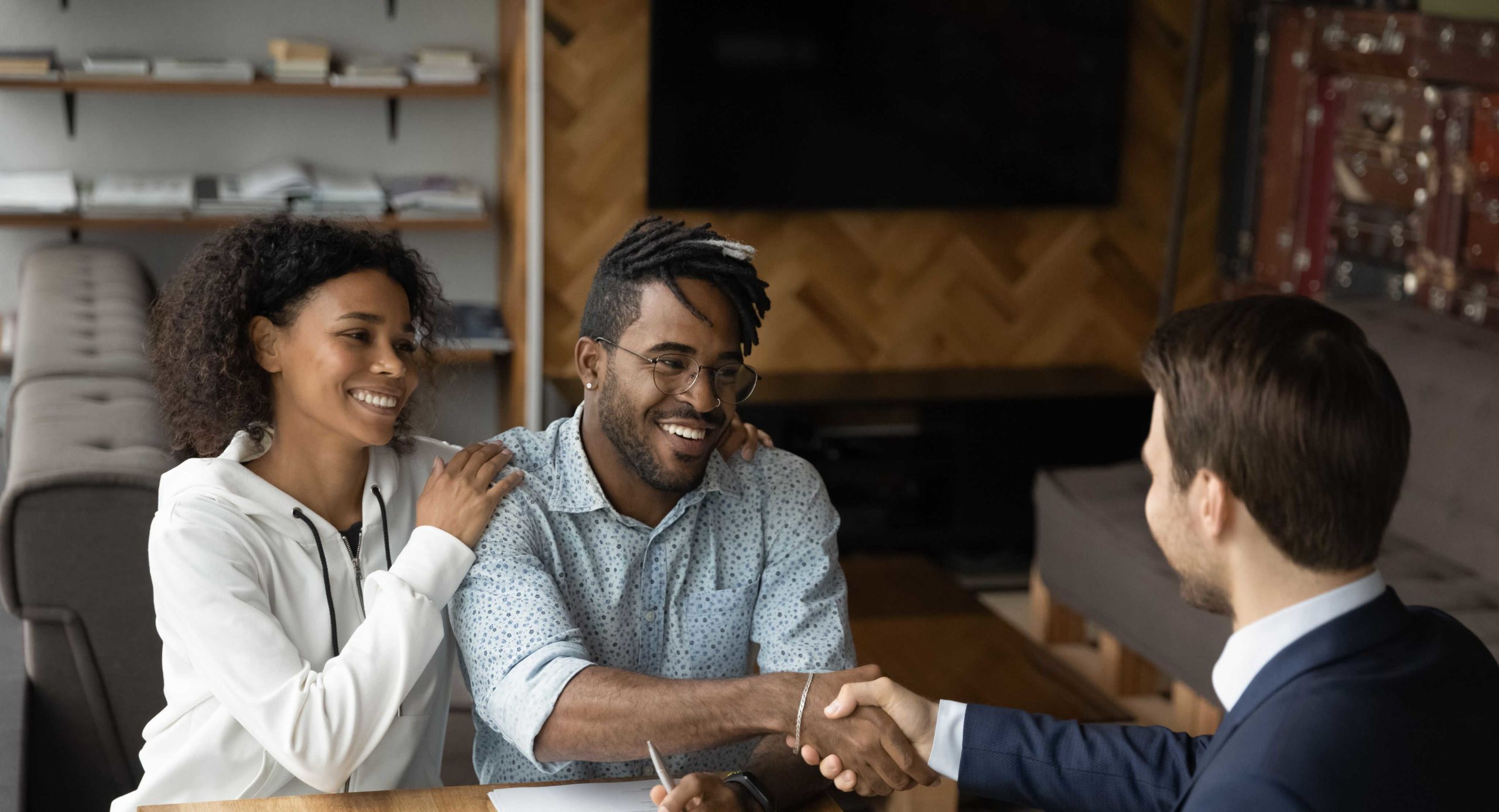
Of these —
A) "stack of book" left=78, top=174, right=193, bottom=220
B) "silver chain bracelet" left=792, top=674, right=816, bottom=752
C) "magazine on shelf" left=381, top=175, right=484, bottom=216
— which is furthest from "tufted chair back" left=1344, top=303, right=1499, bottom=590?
"stack of book" left=78, top=174, right=193, bottom=220

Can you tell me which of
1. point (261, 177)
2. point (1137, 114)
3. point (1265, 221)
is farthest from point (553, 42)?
point (1265, 221)

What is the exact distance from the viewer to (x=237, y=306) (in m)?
1.58

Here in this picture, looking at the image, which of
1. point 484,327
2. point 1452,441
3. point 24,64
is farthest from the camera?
point 484,327

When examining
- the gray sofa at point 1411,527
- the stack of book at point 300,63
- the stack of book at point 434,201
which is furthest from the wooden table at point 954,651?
the stack of book at point 300,63

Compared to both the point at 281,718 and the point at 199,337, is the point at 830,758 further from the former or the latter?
the point at 199,337

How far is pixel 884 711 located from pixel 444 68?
2910 millimetres

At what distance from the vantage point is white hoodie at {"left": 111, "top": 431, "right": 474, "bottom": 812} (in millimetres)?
1407

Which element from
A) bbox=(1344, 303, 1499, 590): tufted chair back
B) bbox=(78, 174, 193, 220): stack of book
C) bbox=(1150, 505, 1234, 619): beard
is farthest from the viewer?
bbox=(78, 174, 193, 220): stack of book

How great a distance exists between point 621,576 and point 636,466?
0.12 m

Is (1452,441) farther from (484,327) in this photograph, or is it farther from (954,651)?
(484,327)

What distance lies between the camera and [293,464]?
1604mm

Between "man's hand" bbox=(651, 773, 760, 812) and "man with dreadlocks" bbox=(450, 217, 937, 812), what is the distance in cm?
3

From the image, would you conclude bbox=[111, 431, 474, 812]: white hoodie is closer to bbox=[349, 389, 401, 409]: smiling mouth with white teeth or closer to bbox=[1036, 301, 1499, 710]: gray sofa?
bbox=[349, 389, 401, 409]: smiling mouth with white teeth

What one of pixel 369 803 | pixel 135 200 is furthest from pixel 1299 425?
pixel 135 200
